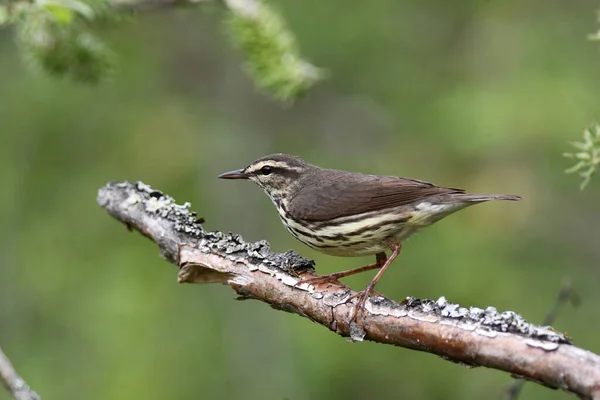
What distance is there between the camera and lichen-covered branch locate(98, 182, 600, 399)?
2.75 metres

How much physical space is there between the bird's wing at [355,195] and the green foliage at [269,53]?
2.11 ft

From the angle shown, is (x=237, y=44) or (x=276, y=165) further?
(x=276, y=165)

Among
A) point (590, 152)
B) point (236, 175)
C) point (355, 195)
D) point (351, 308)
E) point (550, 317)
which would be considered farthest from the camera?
point (236, 175)

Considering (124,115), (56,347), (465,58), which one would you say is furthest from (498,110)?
(56,347)

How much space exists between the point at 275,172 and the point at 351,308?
222 centimetres

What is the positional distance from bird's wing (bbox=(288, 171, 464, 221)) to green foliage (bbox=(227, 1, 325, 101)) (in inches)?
25.3

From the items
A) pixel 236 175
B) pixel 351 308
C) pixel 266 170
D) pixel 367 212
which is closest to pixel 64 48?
pixel 236 175

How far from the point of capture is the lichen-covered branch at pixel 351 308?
108 inches

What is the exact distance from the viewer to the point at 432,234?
24.3 ft

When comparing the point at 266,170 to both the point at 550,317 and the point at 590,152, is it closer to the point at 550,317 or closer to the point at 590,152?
the point at 550,317

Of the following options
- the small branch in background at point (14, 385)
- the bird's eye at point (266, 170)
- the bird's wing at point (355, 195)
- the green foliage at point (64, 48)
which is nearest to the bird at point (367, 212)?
the bird's wing at point (355, 195)

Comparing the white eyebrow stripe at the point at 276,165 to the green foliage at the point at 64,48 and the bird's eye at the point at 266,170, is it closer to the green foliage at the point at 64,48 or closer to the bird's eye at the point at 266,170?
the bird's eye at the point at 266,170

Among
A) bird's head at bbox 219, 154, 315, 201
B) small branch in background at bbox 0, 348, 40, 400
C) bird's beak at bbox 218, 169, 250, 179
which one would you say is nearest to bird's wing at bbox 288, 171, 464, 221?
bird's head at bbox 219, 154, 315, 201

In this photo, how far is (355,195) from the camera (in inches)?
199
